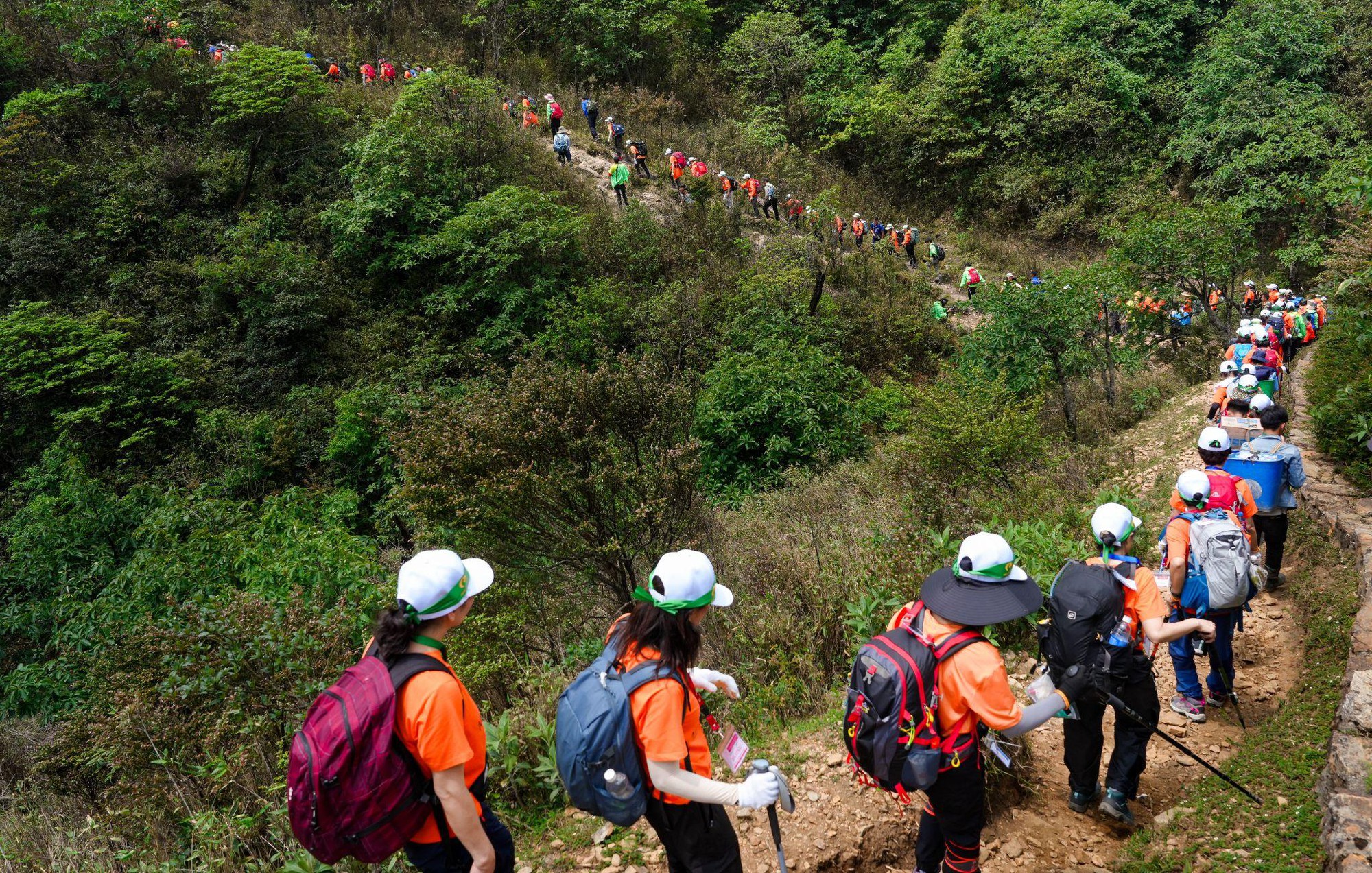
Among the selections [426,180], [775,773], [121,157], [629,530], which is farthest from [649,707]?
[121,157]

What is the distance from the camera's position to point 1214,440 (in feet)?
15.5

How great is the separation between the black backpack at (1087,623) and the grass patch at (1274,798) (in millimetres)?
862

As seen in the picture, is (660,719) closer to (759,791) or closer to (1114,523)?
(759,791)

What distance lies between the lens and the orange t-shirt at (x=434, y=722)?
92.7 inches

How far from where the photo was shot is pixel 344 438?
13875 millimetres

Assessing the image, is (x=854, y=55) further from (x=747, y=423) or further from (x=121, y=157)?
(x=121, y=157)

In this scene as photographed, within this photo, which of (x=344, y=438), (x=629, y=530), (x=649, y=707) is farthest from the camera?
(x=344, y=438)

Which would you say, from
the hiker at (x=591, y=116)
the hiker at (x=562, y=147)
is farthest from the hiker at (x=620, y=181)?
the hiker at (x=591, y=116)

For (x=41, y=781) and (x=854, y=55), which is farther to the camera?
(x=854, y=55)

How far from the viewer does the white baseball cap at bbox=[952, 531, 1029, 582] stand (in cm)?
286

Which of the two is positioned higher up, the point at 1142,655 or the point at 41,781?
the point at 1142,655

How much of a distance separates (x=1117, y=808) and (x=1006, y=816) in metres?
0.52

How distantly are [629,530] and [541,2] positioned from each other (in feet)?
72.9

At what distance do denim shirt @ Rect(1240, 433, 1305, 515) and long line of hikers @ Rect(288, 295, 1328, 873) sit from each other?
2.97m
